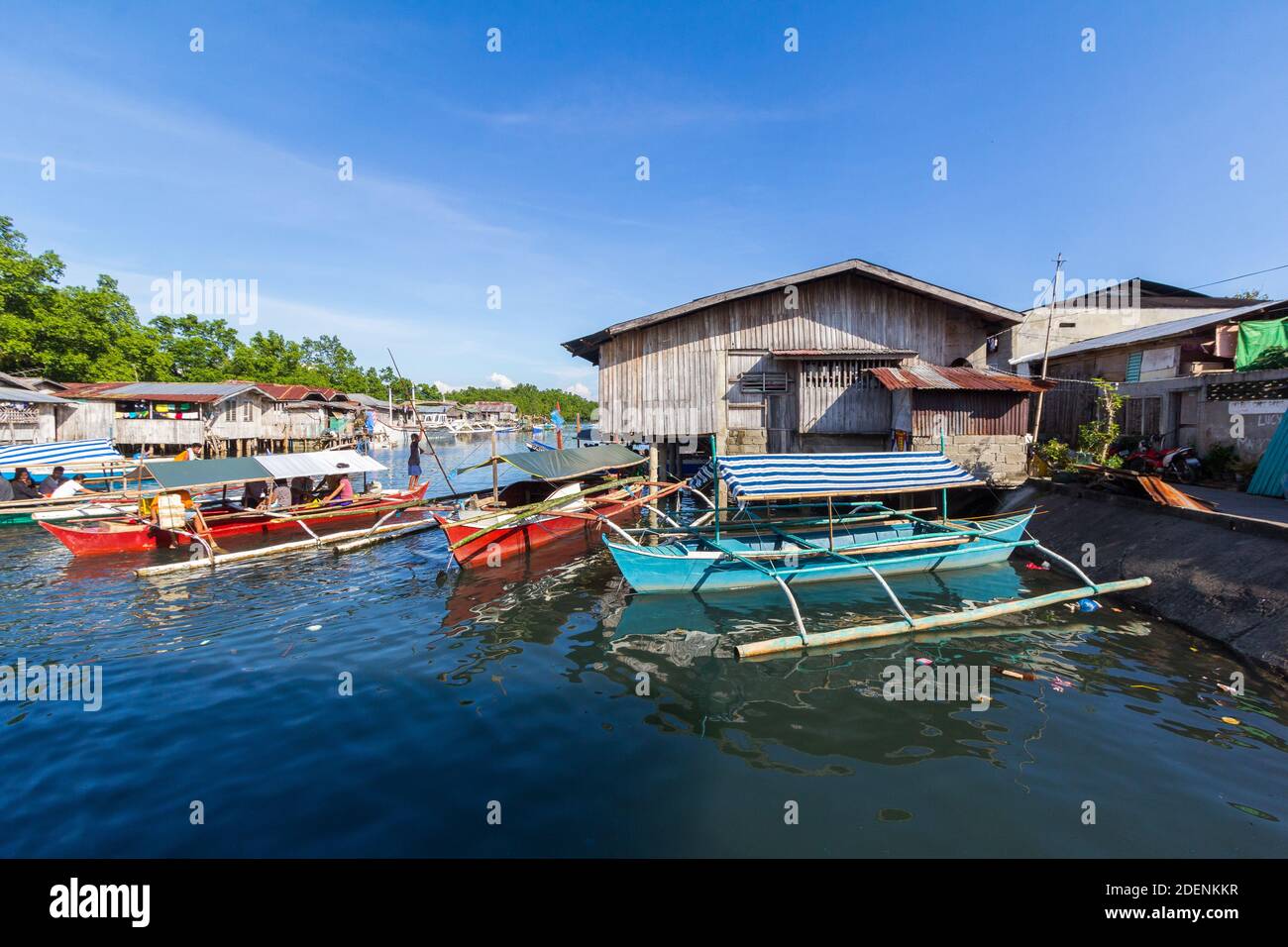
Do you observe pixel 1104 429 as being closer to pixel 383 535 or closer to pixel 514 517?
pixel 514 517

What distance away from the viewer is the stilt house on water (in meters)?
19.1

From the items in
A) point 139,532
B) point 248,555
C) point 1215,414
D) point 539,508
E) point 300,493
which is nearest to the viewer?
point 539,508

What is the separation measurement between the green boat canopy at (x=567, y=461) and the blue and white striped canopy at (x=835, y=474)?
6.52 m

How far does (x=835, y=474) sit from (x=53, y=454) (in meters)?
28.7

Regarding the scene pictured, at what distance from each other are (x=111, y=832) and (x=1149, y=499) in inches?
739

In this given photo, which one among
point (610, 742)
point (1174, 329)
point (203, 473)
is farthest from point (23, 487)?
point (1174, 329)

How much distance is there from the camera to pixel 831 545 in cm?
1163

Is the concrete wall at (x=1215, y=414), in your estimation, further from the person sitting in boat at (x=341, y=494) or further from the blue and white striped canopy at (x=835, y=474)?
the person sitting in boat at (x=341, y=494)

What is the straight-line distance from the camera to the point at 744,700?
7.76 m

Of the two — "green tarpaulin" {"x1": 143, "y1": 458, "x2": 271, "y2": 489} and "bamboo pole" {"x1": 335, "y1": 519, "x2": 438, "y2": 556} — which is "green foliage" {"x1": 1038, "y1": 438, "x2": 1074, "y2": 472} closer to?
"bamboo pole" {"x1": 335, "y1": 519, "x2": 438, "y2": 556}

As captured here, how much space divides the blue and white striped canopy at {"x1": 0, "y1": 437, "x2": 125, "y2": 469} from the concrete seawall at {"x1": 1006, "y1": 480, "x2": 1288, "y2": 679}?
33.3m

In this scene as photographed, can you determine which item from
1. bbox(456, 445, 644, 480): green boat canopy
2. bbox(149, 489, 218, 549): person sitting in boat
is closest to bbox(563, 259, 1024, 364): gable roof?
bbox(456, 445, 644, 480): green boat canopy

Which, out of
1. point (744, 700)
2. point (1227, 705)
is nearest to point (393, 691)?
point (744, 700)
